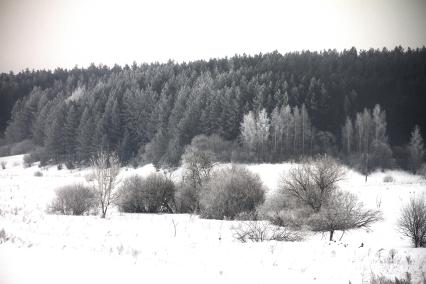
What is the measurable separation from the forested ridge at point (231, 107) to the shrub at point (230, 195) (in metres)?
35.5

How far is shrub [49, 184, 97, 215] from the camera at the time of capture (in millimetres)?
30016

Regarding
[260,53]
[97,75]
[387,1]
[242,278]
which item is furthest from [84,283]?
[97,75]


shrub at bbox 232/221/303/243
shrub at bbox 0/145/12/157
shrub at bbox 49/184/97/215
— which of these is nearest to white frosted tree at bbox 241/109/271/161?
shrub at bbox 49/184/97/215

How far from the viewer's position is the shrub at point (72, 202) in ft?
98.5

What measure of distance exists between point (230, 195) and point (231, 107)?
47.1 m

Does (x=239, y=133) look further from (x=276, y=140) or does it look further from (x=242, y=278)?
(x=242, y=278)

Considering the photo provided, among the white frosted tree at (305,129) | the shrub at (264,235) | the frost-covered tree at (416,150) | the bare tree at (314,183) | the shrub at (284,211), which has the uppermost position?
the white frosted tree at (305,129)

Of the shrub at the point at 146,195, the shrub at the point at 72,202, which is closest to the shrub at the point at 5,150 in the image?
the shrub at the point at 72,202

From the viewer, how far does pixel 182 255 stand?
14.7 meters

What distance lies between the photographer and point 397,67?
8831cm

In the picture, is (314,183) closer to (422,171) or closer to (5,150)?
(422,171)

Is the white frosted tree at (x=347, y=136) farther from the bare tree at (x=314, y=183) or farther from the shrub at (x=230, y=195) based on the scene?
the bare tree at (x=314, y=183)

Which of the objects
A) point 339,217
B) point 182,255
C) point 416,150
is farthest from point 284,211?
point 416,150

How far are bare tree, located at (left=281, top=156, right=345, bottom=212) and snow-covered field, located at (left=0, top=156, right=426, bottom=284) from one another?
11.0 ft
